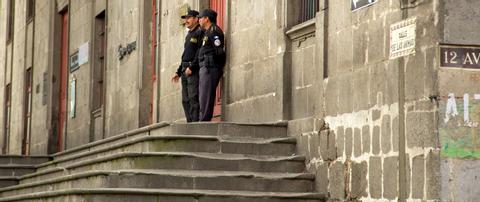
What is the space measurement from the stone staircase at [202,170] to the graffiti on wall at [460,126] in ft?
8.73

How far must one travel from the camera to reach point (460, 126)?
37.0 feet

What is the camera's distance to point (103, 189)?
12688 mm

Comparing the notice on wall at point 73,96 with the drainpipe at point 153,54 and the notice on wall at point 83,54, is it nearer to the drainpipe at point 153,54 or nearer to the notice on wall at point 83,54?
the notice on wall at point 83,54

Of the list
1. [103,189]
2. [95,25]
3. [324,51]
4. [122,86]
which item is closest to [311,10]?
[324,51]

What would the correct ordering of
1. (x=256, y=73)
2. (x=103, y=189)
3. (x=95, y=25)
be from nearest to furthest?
(x=103, y=189)
(x=256, y=73)
(x=95, y=25)

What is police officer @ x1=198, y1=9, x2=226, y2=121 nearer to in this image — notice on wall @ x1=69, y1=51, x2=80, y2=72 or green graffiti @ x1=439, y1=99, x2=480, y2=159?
green graffiti @ x1=439, y1=99, x2=480, y2=159

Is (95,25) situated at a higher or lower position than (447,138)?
higher

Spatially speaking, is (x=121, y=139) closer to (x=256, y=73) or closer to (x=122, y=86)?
(x=256, y=73)

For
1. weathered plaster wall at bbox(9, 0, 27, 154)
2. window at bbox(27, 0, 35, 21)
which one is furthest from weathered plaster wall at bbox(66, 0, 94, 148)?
weathered plaster wall at bbox(9, 0, 27, 154)

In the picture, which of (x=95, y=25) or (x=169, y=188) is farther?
(x=95, y=25)

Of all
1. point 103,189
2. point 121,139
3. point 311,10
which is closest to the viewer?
point 103,189

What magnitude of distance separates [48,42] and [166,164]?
1673 centimetres

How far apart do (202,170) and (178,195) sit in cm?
106

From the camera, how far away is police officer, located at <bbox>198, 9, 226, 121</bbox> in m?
16.7
